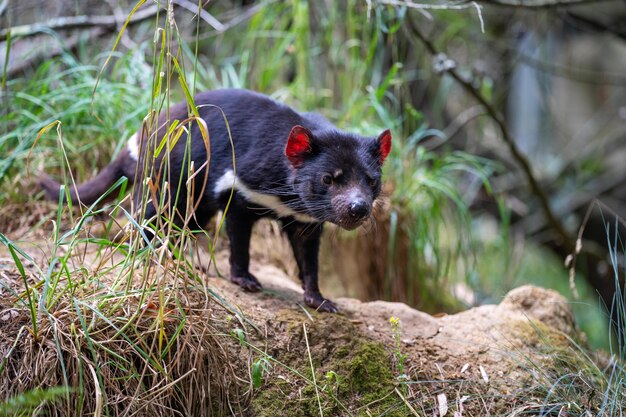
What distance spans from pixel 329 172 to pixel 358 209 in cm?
24

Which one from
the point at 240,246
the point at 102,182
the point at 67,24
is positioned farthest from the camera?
the point at 67,24

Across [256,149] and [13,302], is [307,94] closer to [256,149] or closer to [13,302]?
[256,149]

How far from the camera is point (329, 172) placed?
121 inches

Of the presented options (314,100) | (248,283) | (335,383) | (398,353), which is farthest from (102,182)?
(314,100)

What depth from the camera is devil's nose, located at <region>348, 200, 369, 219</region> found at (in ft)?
9.62

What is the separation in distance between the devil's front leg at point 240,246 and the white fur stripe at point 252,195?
0.10m

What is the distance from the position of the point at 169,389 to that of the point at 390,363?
3.19 ft

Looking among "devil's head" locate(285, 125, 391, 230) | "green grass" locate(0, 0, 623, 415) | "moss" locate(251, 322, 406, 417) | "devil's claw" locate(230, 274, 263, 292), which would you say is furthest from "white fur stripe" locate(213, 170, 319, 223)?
"moss" locate(251, 322, 406, 417)

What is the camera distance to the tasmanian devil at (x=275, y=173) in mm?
3070

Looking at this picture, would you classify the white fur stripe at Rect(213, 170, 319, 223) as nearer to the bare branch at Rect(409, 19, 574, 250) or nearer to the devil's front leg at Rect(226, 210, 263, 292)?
the devil's front leg at Rect(226, 210, 263, 292)

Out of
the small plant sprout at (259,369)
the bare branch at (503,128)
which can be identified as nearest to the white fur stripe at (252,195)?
the small plant sprout at (259,369)

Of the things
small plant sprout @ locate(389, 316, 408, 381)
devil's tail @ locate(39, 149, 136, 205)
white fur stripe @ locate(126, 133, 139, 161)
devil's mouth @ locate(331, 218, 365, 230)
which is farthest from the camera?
devil's tail @ locate(39, 149, 136, 205)

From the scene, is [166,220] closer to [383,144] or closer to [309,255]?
[309,255]

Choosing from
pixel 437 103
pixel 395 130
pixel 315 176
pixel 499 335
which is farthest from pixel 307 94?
pixel 499 335
